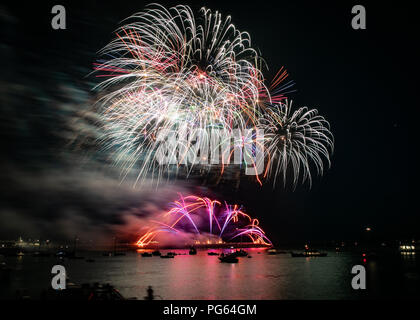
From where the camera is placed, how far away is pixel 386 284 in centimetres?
4638

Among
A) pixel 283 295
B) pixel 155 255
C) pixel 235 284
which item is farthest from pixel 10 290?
pixel 155 255
